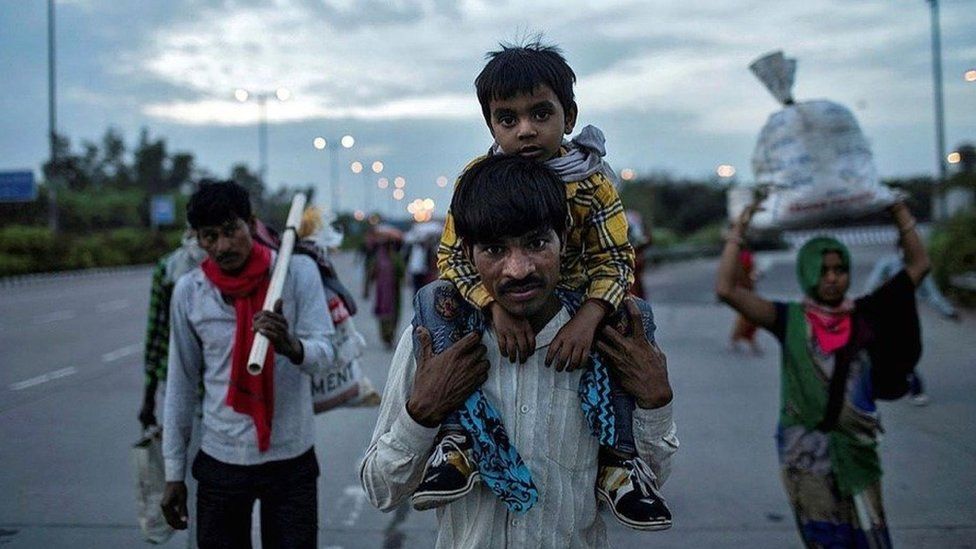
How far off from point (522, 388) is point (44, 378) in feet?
32.1

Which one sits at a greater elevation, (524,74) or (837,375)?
(524,74)

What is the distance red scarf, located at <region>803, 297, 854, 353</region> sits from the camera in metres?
3.93

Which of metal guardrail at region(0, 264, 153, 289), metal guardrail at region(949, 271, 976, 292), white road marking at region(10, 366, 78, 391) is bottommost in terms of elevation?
metal guardrail at region(0, 264, 153, 289)

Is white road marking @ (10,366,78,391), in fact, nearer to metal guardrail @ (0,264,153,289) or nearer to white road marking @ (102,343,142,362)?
white road marking @ (102,343,142,362)

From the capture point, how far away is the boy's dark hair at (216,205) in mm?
3291

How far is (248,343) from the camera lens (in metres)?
3.27

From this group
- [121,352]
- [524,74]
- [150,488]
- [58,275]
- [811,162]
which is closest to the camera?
[524,74]

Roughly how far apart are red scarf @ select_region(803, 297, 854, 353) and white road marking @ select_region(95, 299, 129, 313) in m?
18.2

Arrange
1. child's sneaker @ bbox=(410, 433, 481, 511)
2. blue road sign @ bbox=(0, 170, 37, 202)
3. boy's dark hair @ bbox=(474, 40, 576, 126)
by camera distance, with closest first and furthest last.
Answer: child's sneaker @ bbox=(410, 433, 481, 511)
boy's dark hair @ bbox=(474, 40, 576, 126)
blue road sign @ bbox=(0, 170, 37, 202)

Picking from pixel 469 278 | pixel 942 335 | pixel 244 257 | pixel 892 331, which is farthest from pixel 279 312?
pixel 942 335

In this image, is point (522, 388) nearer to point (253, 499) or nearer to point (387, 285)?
point (253, 499)

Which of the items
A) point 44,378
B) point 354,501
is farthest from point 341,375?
point 44,378

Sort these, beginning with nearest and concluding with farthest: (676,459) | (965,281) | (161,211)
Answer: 1. (676,459)
2. (965,281)
3. (161,211)

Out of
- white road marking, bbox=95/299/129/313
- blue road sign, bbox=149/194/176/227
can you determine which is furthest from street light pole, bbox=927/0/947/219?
blue road sign, bbox=149/194/176/227
